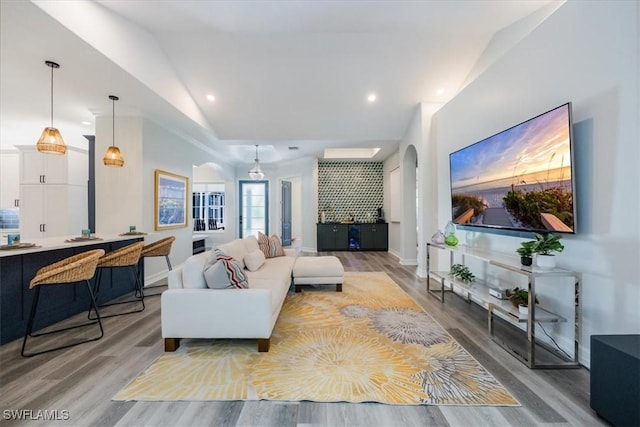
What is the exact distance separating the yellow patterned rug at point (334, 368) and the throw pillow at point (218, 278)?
1.80 feet

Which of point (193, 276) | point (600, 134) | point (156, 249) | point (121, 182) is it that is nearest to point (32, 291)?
point (156, 249)

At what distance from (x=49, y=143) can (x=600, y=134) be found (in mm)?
4872

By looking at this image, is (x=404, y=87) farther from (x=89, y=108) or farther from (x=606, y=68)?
(x=89, y=108)

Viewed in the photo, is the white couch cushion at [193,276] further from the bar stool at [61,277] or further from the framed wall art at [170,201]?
the framed wall art at [170,201]

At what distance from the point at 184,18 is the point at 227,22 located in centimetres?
49

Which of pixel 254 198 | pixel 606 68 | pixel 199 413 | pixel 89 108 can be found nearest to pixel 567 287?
pixel 606 68

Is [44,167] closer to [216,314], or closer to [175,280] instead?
[175,280]

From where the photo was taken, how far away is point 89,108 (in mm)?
4008

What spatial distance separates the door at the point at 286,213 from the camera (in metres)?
8.77

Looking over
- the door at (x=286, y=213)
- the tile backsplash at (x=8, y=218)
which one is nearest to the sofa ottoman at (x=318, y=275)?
the door at (x=286, y=213)

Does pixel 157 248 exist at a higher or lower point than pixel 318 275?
higher

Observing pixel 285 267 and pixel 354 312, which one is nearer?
pixel 354 312

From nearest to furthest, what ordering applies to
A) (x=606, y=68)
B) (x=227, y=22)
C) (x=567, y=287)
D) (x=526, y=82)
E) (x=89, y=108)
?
(x=606, y=68) < (x=567, y=287) < (x=526, y=82) < (x=227, y=22) < (x=89, y=108)

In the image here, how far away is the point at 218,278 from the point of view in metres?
2.27
